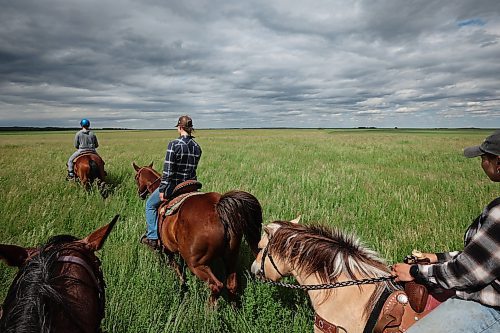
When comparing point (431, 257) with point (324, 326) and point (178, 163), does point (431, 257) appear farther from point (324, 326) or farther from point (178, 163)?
point (178, 163)

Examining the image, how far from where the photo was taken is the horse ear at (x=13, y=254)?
1.88 metres

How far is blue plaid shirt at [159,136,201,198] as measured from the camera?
4.96 m

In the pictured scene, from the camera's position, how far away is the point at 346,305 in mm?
2512

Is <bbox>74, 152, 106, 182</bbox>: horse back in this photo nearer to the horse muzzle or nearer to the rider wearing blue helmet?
the rider wearing blue helmet

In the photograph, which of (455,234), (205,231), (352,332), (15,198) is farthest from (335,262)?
(15,198)

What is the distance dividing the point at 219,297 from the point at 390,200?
6.27 meters

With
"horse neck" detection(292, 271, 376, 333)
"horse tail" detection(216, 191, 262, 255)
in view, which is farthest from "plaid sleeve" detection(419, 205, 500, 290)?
"horse tail" detection(216, 191, 262, 255)

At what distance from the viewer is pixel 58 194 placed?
883 cm

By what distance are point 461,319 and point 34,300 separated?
2.48 m

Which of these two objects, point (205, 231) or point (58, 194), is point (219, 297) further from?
point (58, 194)

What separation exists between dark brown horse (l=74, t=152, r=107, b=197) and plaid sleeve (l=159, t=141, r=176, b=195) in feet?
16.7

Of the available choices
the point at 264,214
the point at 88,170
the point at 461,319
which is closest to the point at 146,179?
the point at 264,214

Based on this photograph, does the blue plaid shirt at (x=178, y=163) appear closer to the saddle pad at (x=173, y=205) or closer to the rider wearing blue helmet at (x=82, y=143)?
the saddle pad at (x=173, y=205)

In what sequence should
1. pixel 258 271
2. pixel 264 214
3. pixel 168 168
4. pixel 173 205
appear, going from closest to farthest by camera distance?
pixel 258 271 < pixel 173 205 < pixel 168 168 < pixel 264 214
